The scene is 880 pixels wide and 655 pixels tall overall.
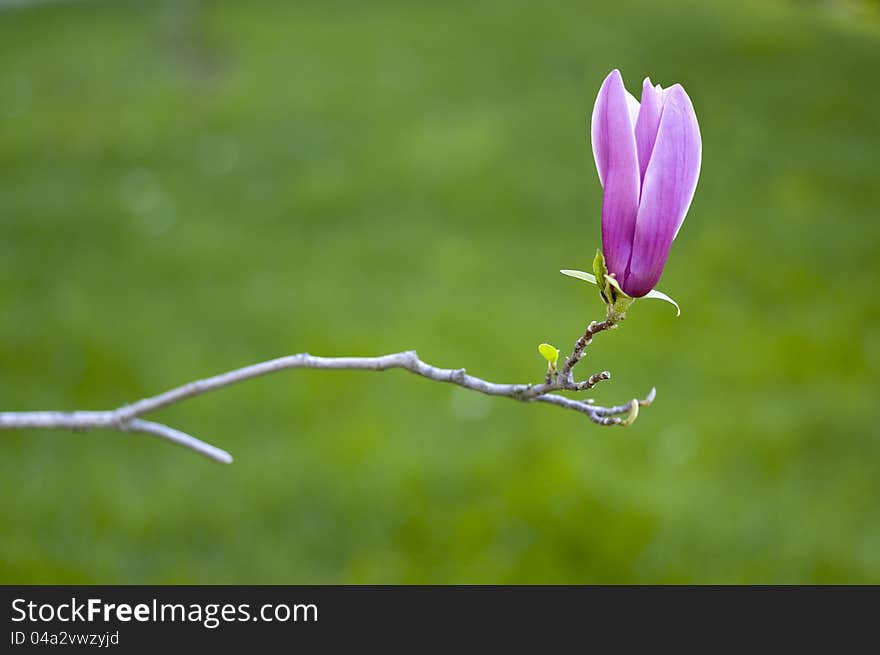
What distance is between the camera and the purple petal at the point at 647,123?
880 millimetres

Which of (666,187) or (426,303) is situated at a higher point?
(426,303)

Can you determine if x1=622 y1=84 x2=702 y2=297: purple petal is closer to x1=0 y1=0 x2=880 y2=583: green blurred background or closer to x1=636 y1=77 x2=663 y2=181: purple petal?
x1=636 y1=77 x2=663 y2=181: purple petal

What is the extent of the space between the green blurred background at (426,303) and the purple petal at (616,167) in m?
2.59

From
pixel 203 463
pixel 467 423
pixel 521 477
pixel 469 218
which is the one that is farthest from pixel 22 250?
pixel 521 477

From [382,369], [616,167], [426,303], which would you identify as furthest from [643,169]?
[426,303]

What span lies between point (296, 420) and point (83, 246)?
2285 mm

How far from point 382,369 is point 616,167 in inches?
13.0

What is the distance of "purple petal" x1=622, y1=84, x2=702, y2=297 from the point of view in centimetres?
86

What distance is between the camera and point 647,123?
88 cm

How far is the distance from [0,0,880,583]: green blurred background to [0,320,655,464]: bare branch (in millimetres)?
2368

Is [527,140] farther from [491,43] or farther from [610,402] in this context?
[610,402]

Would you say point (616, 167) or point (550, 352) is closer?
point (616, 167)

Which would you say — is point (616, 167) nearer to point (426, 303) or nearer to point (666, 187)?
point (666, 187)

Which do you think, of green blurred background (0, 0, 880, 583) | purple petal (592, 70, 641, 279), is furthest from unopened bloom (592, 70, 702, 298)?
green blurred background (0, 0, 880, 583)
